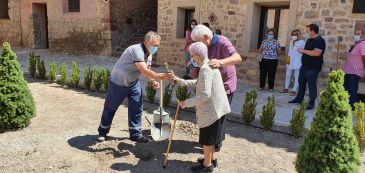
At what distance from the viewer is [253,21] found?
341 inches

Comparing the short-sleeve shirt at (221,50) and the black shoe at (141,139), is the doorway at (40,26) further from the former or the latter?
the short-sleeve shirt at (221,50)

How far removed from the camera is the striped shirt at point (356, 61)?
5680mm

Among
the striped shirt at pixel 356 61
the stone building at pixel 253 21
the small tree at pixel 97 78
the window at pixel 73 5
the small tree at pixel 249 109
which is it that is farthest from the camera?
the window at pixel 73 5

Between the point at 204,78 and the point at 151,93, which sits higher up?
the point at 204,78

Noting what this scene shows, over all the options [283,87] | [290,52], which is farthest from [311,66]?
[283,87]

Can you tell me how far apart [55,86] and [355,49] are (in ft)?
22.0

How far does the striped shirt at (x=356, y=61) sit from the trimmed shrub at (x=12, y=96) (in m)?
5.53

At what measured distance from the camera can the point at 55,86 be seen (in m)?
8.05

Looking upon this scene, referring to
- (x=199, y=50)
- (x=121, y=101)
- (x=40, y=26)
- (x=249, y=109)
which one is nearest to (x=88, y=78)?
(x=121, y=101)

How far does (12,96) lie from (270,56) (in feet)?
18.2

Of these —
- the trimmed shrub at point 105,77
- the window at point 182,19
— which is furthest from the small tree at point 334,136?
the window at point 182,19

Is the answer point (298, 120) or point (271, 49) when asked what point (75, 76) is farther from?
point (298, 120)

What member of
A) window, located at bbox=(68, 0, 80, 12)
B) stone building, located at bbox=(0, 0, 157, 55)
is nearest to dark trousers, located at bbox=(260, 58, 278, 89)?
stone building, located at bbox=(0, 0, 157, 55)

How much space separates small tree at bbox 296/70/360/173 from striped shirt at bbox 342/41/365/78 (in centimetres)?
338
